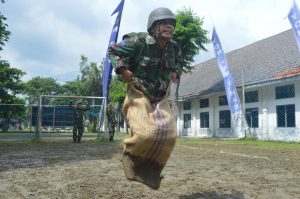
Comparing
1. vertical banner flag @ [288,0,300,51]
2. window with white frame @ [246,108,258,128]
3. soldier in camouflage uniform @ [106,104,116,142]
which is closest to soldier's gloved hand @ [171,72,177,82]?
soldier in camouflage uniform @ [106,104,116,142]

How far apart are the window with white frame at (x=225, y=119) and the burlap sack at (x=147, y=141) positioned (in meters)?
22.7

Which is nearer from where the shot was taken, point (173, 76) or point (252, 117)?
point (173, 76)

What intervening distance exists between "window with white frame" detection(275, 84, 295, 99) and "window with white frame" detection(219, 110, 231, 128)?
200 inches

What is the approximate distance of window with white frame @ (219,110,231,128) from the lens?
26203 millimetres

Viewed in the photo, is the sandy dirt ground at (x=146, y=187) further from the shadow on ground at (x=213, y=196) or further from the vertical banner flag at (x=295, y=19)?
the vertical banner flag at (x=295, y=19)

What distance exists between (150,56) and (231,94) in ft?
58.2

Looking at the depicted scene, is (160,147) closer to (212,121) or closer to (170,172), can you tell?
(170,172)

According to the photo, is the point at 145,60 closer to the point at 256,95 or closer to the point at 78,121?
the point at 78,121

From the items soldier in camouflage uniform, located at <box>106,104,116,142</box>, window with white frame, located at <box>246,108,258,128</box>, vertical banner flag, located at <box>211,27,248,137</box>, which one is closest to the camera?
soldier in camouflage uniform, located at <box>106,104,116,142</box>

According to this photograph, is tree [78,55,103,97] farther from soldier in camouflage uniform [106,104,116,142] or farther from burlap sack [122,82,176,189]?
burlap sack [122,82,176,189]

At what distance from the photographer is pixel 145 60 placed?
170 inches

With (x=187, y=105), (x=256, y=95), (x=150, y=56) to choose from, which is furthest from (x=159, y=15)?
(x=187, y=105)

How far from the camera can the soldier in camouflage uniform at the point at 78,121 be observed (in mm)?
16656

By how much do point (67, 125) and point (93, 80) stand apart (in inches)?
1392
